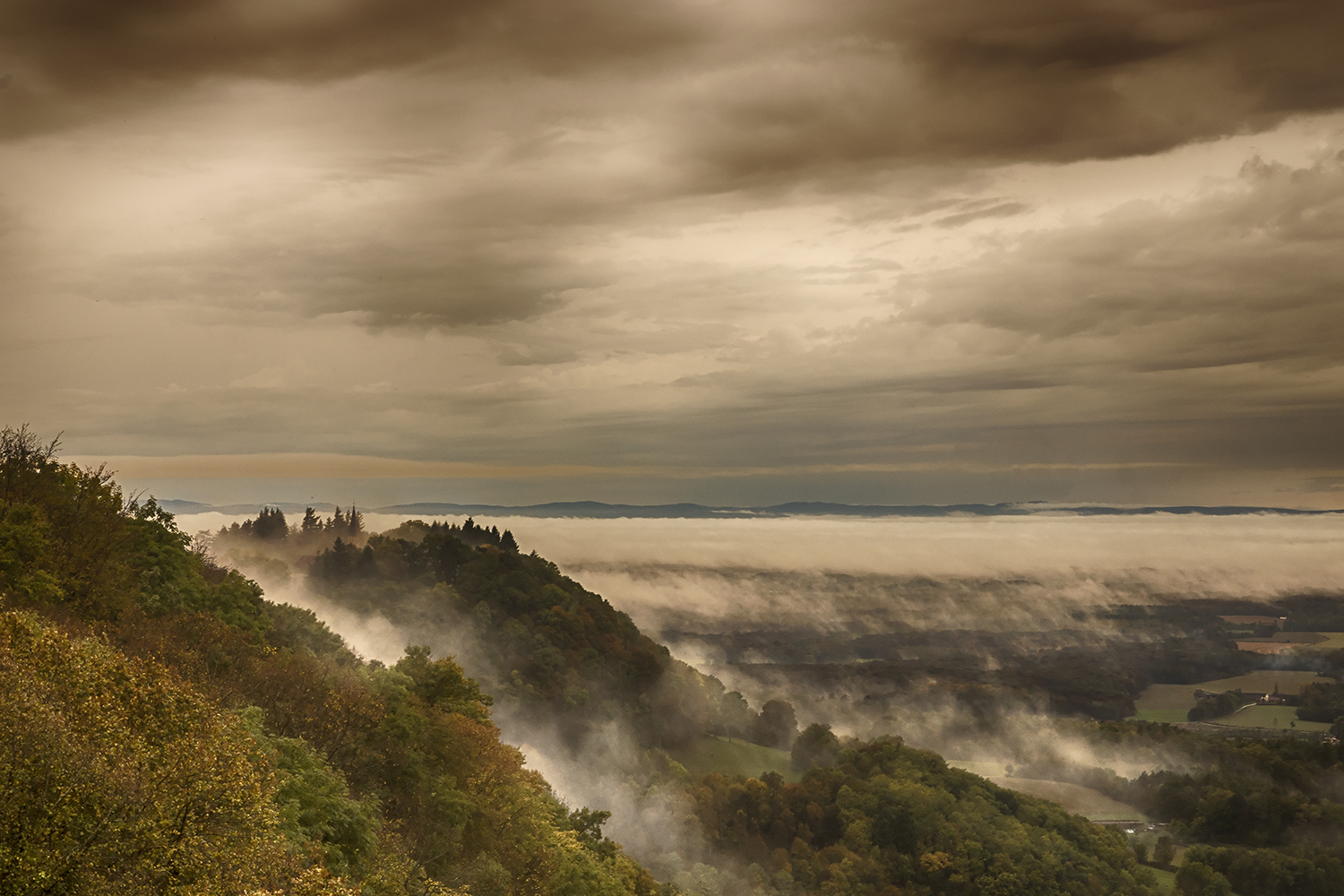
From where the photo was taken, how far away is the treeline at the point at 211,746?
26.1m

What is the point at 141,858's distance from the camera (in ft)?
84.4

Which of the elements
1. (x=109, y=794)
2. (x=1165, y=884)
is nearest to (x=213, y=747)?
(x=109, y=794)

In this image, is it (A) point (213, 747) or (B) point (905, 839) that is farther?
(B) point (905, 839)

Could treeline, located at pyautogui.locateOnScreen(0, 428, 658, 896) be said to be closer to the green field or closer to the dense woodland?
the dense woodland

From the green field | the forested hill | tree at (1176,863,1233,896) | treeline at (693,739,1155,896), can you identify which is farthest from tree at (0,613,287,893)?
tree at (1176,863,1233,896)

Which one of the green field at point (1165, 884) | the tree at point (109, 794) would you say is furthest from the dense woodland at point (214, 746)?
the green field at point (1165, 884)

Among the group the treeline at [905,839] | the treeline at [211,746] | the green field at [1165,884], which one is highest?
the treeline at [211,746]

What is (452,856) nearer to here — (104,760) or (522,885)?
(522,885)

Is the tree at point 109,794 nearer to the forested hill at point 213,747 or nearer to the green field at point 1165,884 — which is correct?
the forested hill at point 213,747

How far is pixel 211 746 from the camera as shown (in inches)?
1208

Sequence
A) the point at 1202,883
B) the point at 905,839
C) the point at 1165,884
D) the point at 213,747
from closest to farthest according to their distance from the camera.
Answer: the point at 213,747 → the point at 905,839 → the point at 1202,883 → the point at 1165,884

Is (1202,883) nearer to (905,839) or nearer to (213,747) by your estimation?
(905,839)

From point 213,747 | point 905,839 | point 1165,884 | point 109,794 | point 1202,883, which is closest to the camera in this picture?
point 109,794

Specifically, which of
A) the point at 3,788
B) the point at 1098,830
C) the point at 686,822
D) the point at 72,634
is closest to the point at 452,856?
the point at 72,634
